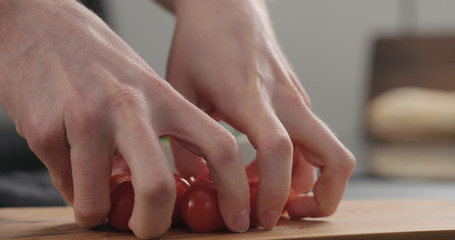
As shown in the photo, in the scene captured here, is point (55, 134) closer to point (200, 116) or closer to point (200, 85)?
point (200, 116)

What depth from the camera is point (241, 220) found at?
1.85 ft

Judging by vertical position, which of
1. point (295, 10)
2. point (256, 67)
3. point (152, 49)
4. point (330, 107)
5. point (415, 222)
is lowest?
point (330, 107)

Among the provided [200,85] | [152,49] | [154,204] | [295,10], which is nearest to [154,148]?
[154,204]

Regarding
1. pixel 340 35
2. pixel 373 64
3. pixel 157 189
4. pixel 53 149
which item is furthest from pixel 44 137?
pixel 340 35

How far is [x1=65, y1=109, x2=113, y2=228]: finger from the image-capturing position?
19.3 inches

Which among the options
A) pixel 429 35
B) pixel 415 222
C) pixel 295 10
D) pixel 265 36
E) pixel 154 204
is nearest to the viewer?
pixel 154 204

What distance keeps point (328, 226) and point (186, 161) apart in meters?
0.21

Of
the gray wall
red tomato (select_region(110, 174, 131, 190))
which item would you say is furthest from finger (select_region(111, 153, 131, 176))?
the gray wall

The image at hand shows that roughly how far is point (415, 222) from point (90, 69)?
408 millimetres

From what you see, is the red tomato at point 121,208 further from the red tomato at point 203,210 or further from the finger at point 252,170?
the finger at point 252,170

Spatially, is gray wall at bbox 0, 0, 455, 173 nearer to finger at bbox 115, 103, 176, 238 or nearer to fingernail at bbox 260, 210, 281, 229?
fingernail at bbox 260, 210, 281, 229

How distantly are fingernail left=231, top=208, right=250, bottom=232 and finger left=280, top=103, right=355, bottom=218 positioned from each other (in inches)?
5.4

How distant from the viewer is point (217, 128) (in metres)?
0.53

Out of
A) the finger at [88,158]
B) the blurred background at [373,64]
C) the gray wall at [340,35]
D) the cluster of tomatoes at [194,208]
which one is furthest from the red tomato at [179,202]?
the gray wall at [340,35]
